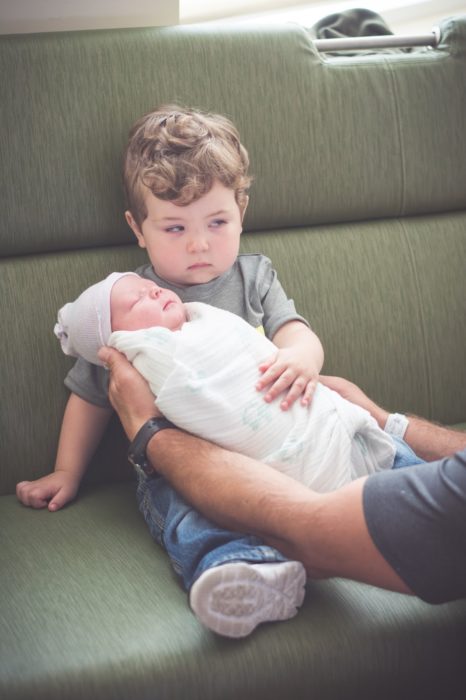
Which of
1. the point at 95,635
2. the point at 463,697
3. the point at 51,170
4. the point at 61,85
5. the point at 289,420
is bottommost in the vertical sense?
the point at 463,697

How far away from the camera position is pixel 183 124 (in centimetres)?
146

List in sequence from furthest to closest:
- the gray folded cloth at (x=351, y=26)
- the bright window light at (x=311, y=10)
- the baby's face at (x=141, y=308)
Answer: the bright window light at (x=311, y=10) → the gray folded cloth at (x=351, y=26) → the baby's face at (x=141, y=308)

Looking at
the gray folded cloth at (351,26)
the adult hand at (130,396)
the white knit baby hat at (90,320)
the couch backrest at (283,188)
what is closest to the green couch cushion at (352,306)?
the couch backrest at (283,188)

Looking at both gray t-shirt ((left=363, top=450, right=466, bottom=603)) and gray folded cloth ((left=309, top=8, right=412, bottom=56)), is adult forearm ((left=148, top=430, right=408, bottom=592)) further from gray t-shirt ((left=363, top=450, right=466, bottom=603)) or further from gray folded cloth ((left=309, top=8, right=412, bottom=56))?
Answer: gray folded cloth ((left=309, top=8, right=412, bottom=56))

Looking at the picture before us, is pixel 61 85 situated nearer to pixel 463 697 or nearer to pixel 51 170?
pixel 51 170

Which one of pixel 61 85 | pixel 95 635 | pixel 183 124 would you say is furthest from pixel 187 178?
pixel 95 635

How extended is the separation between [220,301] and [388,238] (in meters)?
0.44

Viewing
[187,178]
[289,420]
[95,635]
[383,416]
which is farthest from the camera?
[383,416]

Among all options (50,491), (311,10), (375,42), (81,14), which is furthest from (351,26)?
(50,491)

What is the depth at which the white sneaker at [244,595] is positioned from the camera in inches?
40.9

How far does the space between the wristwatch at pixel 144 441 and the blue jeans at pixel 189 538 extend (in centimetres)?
2

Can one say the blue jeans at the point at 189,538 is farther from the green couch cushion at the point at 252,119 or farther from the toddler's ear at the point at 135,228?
the green couch cushion at the point at 252,119

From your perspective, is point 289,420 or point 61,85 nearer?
point 289,420

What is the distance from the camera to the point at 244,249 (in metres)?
1.67
